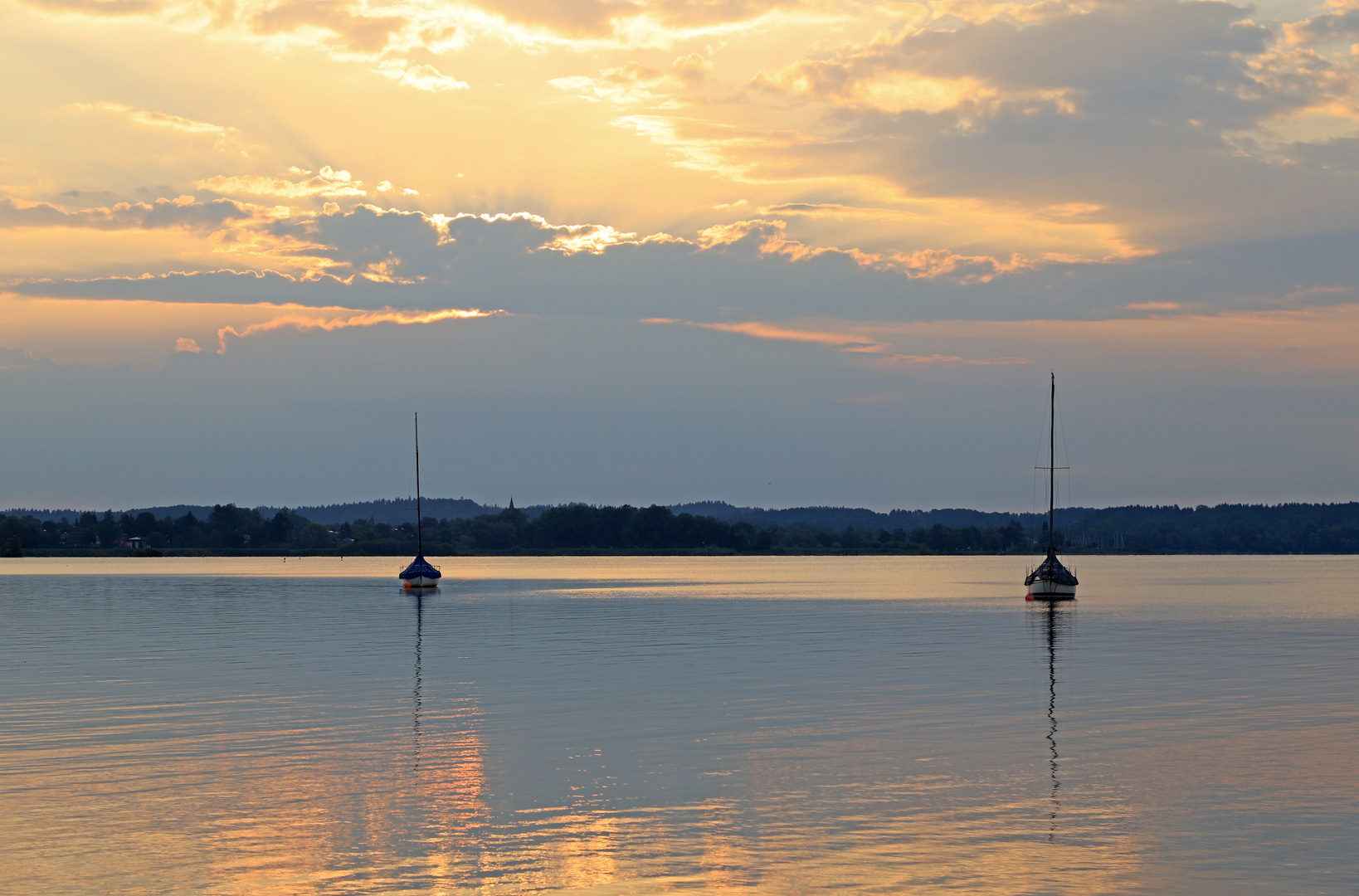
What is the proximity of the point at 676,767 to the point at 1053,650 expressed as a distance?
43135 millimetres

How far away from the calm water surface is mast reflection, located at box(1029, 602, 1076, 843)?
0.18 metres

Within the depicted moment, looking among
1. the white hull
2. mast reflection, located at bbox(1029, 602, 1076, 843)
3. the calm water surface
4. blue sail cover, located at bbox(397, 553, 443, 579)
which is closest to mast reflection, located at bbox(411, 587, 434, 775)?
the calm water surface

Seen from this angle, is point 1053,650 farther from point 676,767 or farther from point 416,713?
point 676,767

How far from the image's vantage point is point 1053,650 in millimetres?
68062

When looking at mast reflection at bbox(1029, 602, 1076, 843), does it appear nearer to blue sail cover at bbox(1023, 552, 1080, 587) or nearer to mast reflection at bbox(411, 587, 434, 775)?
blue sail cover at bbox(1023, 552, 1080, 587)

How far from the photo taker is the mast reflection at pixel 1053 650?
26198 millimetres

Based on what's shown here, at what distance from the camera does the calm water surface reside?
2069 centimetres

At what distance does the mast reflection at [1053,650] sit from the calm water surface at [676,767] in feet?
A: 0.58

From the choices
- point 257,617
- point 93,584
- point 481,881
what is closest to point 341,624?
point 257,617

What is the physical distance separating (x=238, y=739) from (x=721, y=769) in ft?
46.2

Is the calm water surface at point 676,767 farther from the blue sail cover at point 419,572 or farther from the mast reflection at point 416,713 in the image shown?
the blue sail cover at point 419,572

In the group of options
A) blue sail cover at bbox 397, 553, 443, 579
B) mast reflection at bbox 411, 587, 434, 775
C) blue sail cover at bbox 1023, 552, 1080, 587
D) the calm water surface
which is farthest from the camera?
blue sail cover at bbox 397, 553, 443, 579

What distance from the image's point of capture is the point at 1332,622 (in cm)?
9700

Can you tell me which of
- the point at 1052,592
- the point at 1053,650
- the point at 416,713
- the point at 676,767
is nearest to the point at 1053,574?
the point at 1052,592
